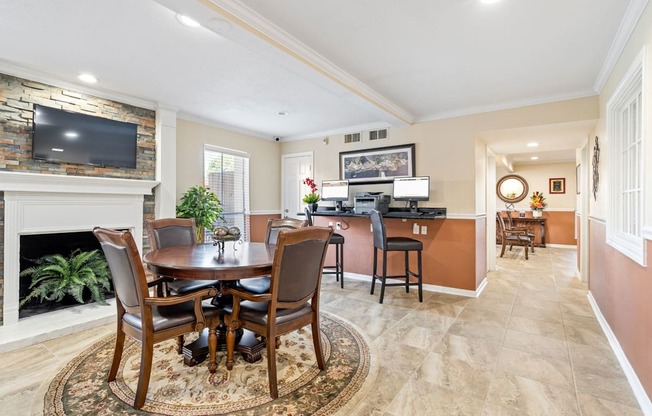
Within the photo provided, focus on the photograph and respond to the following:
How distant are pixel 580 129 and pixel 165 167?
5.00 metres

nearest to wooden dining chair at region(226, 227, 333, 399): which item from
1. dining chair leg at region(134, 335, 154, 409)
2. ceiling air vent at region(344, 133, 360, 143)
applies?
dining chair leg at region(134, 335, 154, 409)

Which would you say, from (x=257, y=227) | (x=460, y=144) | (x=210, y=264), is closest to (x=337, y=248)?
(x=257, y=227)

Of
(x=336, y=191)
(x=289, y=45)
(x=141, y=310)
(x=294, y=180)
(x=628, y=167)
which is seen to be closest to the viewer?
(x=141, y=310)

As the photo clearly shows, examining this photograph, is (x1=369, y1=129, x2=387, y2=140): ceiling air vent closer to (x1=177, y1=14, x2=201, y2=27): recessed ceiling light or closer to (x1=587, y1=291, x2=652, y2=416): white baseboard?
(x1=177, y1=14, x2=201, y2=27): recessed ceiling light

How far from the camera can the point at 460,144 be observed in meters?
3.96

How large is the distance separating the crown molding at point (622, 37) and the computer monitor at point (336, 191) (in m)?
2.97

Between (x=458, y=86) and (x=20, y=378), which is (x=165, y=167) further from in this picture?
(x=458, y=86)

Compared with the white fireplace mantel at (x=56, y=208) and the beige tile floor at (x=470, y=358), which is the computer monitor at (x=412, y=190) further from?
the white fireplace mantel at (x=56, y=208)

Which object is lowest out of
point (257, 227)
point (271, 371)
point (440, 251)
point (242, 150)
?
point (271, 371)

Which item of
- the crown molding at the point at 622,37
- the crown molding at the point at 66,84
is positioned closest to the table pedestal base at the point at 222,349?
the crown molding at the point at 66,84

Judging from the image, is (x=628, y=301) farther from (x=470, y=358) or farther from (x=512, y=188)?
(x=512, y=188)

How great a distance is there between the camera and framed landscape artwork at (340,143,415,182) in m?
4.38

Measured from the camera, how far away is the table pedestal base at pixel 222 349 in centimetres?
221

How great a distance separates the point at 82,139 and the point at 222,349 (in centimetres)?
266
